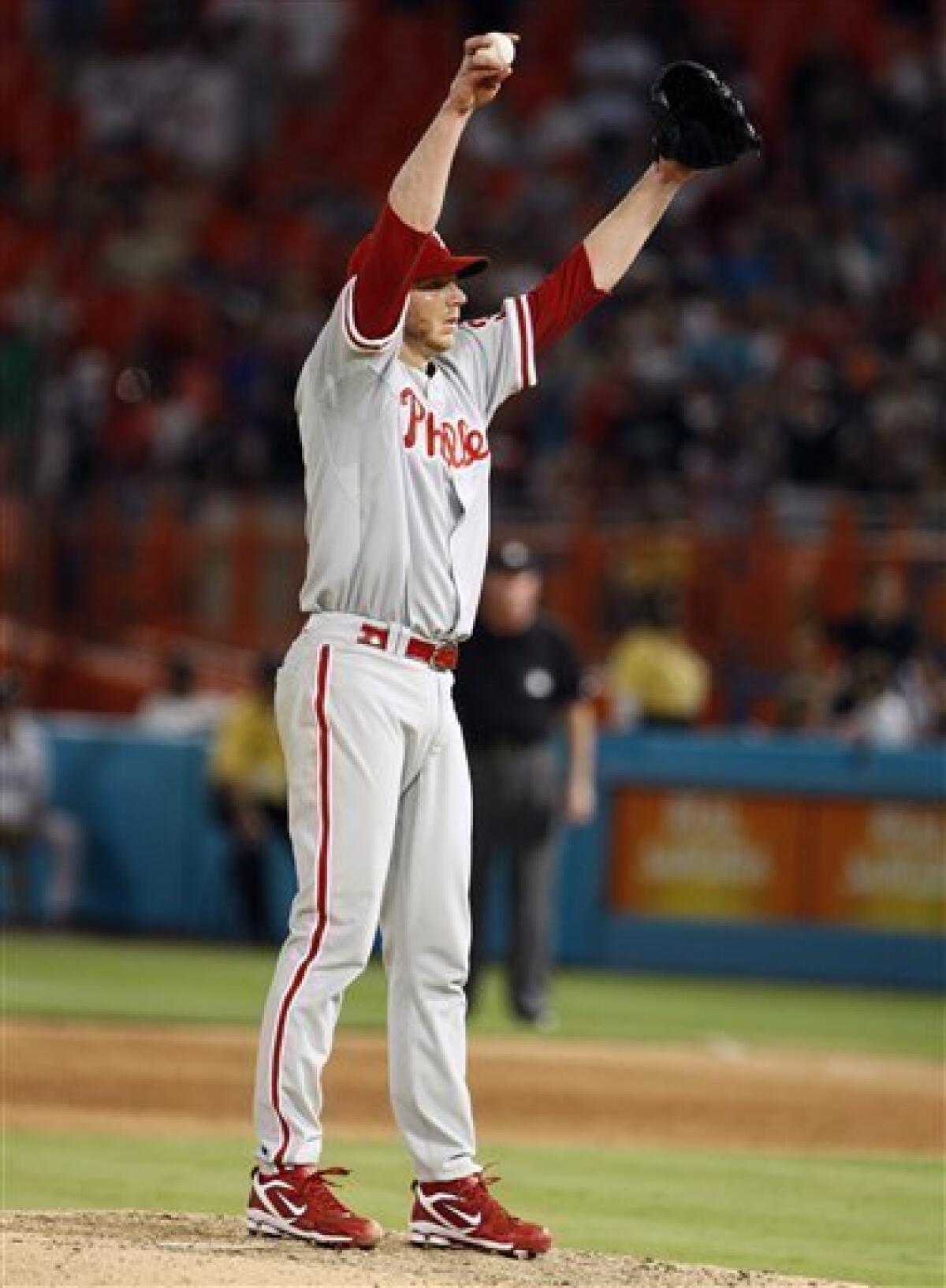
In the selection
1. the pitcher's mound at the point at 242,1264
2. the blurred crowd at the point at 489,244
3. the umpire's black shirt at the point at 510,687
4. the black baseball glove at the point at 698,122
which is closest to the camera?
the pitcher's mound at the point at 242,1264

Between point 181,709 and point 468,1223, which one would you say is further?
point 181,709

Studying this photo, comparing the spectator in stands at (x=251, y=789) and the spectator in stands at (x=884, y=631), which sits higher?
the spectator in stands at (x=884, y=631)

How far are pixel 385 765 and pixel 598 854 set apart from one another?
38.5 feet

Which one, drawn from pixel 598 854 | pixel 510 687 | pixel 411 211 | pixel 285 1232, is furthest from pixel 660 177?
pixel 598 854

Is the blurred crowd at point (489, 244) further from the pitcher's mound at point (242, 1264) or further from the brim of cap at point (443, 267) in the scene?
the pitcher's mound at point (242, 1264)

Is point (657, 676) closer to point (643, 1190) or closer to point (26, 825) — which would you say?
point (26, 825)

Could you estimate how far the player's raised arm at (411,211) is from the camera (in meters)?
5.61

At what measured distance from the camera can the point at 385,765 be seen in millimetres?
5871

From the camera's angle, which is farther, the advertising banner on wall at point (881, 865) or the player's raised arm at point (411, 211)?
the advertising banner on wall at point (881, 865)

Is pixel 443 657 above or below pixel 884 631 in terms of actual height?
below

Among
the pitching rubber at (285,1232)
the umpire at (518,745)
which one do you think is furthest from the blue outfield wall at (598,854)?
the pitching rubber at (285,1232)

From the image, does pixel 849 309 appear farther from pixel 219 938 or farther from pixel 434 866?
pixel 434 866

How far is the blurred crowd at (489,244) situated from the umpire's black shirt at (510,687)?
5.46 meters

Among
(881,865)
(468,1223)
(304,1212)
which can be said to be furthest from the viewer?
(881,865)
